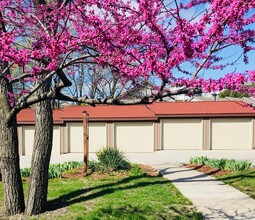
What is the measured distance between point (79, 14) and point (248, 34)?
307 cm

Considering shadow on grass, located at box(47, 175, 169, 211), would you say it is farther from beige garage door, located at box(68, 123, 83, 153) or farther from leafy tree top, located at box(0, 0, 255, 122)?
beige garage door, located at box(68, 123, 83, 153)

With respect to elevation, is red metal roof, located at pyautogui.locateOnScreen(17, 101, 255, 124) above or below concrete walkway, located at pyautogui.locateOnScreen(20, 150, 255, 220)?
above

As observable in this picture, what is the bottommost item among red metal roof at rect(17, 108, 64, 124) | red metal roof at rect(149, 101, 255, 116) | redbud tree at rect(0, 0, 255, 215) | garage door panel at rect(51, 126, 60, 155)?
garage door panel at rect(51, 126, 60, 155)

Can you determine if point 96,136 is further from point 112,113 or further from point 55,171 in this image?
point 55,171

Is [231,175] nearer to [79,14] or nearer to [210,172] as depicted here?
[210,172]

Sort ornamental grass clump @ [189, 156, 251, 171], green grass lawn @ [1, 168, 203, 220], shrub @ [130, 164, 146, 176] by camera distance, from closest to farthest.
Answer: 1. green grass lawn @ [1, 168, 203, 220]
2. shrub @ [130, 164, 146, 176]
3. ornamental grass clump @ [189, 156, 251, 171]

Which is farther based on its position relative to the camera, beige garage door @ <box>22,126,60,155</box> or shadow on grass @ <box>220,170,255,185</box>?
beige garage door @ <box>22,126,60,155</box>

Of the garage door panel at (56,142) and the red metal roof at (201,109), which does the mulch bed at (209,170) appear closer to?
the red metal roof at (201,109)

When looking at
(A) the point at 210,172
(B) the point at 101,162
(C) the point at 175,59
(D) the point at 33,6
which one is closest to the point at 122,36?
(C) the point at 175,59

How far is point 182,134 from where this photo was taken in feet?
63.0

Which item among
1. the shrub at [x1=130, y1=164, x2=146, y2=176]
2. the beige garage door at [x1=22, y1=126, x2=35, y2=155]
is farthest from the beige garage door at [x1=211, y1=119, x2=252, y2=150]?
the beige garage door at [x1=22, y1=126, x2=35, y2=155]

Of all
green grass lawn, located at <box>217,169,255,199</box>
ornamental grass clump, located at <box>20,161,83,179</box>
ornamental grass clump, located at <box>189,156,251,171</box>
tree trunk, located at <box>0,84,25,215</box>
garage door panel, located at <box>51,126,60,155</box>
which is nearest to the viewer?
tree trunk, located at <box>0,84,25,215</box>

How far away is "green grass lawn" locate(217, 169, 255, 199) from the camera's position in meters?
7.78

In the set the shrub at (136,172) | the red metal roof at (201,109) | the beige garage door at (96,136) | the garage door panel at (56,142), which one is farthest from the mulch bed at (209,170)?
the garage door panel at (56,142)
